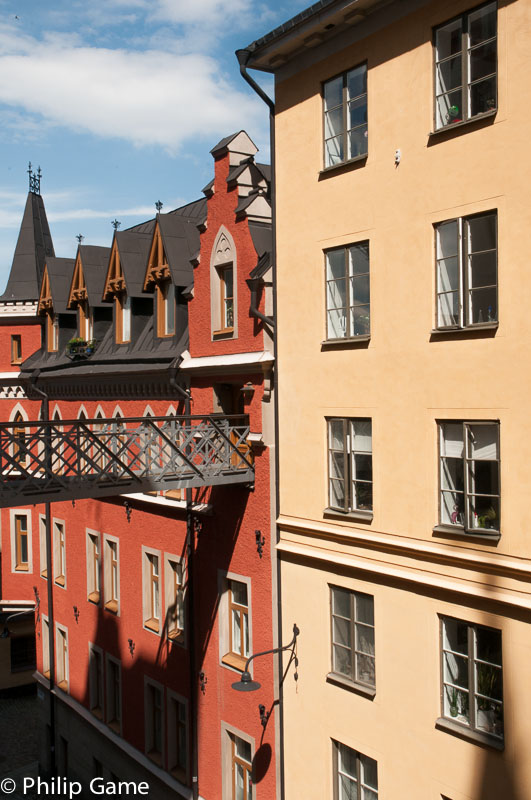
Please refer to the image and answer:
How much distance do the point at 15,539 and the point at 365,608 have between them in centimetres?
2015

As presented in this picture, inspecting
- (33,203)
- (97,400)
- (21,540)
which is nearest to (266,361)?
(97,400)

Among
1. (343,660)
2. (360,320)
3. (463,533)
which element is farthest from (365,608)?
(360,320)

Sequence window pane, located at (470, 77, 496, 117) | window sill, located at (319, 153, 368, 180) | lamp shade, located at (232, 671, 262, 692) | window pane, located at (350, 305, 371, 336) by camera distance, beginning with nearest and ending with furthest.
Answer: window pane, located at (470, 77, 496, 117) < window sill, located at (319, 153, 368, 180) < window pane, located at (350, 305, 371, 336) < lamp shade, located at (232, 671, 262, 692)

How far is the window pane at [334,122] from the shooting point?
1375cm

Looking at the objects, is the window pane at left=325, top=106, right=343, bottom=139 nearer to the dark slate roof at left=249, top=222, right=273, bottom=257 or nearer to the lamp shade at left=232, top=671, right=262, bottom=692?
the dark slate roof at left=249, top=222, right=273, bottom=257

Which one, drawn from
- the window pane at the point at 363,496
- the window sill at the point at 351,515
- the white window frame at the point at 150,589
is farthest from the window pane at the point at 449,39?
the white window frame at the point at 150,589

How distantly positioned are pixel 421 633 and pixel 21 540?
70.6 feet

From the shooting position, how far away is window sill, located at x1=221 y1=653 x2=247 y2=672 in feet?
→ 54.5

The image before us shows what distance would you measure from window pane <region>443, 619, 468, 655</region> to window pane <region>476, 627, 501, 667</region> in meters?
0.29

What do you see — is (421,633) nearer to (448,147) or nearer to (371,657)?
(371,657)

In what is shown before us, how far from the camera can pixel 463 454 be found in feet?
37.4

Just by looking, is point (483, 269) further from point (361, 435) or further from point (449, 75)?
point (361, 435)

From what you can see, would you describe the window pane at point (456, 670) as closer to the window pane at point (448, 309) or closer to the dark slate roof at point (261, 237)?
the window pane at point (448, 309)

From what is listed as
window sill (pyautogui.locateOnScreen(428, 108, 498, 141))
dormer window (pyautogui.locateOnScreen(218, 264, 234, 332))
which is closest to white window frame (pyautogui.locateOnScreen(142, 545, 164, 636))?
dormer window (pyautogui.locateOnScreen(218, 264, 234, 332))
